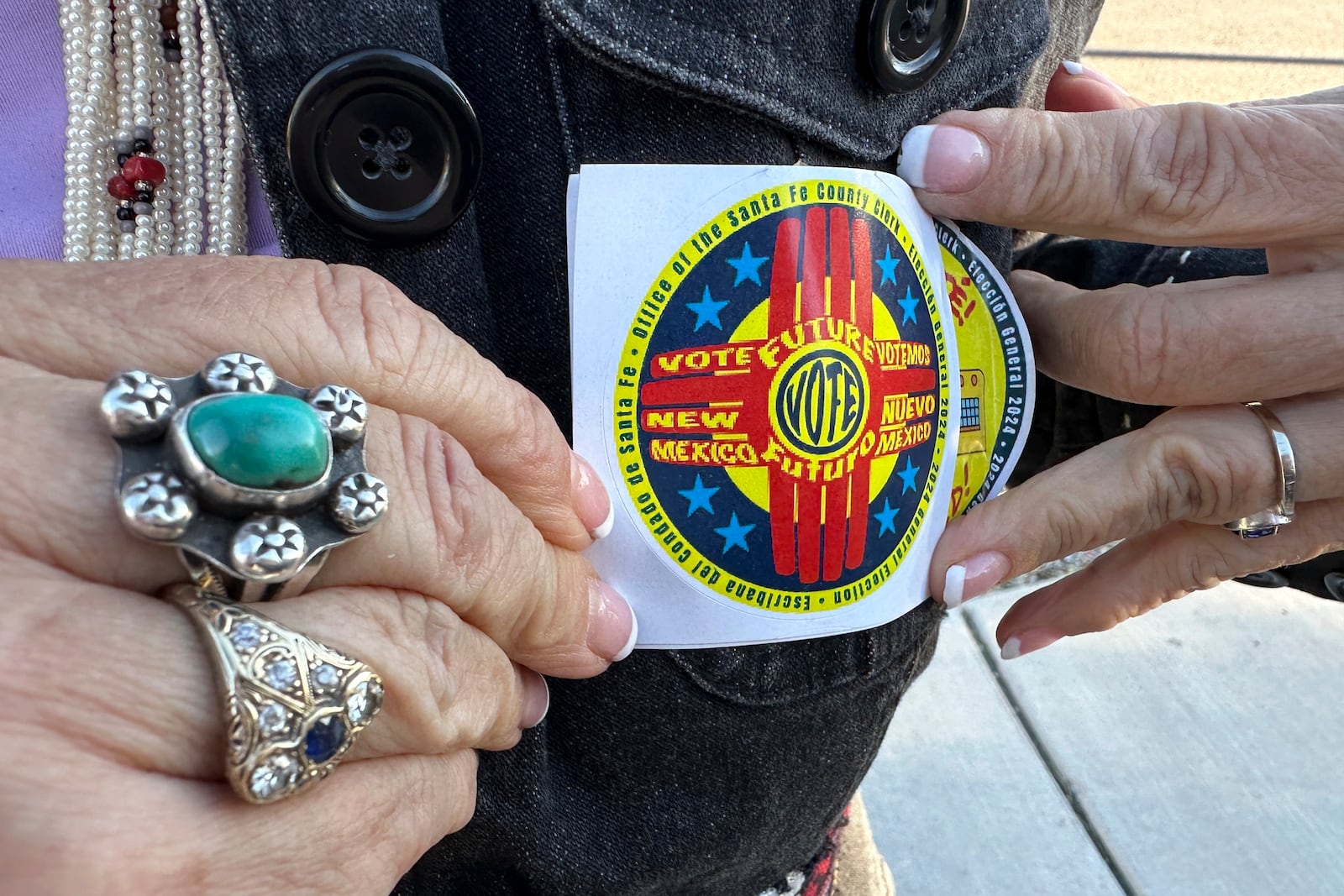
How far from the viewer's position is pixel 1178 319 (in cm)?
65

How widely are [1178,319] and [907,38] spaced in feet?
0.87

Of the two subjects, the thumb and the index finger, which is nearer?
the index finger

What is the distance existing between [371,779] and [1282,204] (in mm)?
599

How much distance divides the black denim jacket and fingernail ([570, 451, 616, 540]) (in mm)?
40

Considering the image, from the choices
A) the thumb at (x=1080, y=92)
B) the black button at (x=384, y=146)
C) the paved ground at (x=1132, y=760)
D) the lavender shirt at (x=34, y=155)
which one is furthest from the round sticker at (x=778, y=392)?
the paved ground at (x=1132, y=760)

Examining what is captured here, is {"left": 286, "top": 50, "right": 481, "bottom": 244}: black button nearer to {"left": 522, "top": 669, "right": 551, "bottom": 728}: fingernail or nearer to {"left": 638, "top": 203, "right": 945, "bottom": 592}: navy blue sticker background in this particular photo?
{"left": 638, "top": 203, "right": 945, "bottom": 592}: navy blue sticker background

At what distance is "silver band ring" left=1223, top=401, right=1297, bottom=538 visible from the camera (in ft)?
2.15

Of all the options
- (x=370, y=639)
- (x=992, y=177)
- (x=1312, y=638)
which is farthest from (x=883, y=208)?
(x=1312, y=638)

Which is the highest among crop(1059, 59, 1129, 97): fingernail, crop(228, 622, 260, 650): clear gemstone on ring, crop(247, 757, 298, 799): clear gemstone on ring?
crop(1059, 59, 1129, 97): fingernail

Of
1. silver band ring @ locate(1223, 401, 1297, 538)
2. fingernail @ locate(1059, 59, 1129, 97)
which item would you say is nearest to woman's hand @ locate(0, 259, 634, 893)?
silver band ring @ locate(1223, 401, 1297, 538)

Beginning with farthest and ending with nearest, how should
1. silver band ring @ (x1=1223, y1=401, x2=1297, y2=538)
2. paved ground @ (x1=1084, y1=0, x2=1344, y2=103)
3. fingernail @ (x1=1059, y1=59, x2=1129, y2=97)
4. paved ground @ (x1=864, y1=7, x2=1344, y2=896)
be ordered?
paved ground @ (x1=1084, y1=0, x2=1344, y2=103)
paved ground @ (x1=864, y1=7, x2=1344, y2=896)
fingernail @ (x1=1059, y1=59, x2=1129, y2=97)
silver band ring @ (x1=1223, y1=401, x2=1297, y2=538)

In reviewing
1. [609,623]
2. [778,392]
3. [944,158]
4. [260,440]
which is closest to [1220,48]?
[944,158]

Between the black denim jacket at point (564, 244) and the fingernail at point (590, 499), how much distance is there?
4 centimetres

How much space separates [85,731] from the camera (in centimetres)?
33
